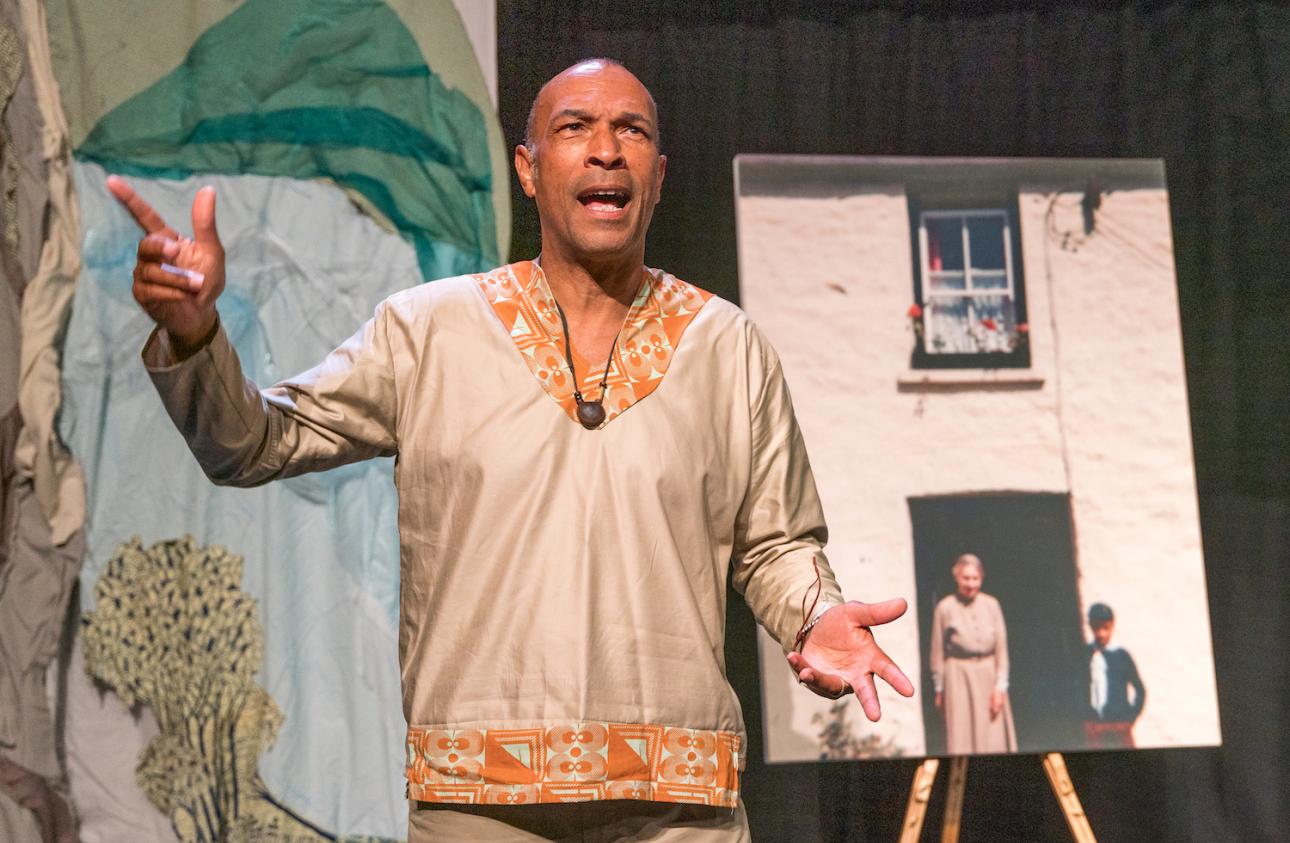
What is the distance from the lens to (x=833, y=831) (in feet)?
10.2

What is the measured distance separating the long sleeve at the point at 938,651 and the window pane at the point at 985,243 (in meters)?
0.85

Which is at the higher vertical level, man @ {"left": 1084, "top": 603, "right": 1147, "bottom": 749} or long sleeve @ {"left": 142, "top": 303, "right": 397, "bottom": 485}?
long sleeve @ {"left": 142, "top": 303, "right": 397, "bottom": 485}

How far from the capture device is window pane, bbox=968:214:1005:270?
10.5 feet

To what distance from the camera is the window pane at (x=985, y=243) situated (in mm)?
3209

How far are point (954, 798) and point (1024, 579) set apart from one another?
21.5 inches

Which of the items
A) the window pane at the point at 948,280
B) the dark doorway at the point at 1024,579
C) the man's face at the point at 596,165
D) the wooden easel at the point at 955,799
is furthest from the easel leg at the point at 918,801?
the man's face at the point at 596,165

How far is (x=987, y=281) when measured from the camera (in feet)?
10.5

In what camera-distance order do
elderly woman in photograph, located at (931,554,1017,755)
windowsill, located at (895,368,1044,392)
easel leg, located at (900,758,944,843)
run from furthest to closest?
1. windowsill, located at (895,368,1044,392)
2. elderly woman in photograph, located at (931,554,1017,755)
3. easel leg, located at (900,758,944,843)

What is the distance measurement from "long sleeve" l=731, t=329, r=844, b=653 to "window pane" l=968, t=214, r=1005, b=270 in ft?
5.23

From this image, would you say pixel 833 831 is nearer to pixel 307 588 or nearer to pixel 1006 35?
pixel 307 588

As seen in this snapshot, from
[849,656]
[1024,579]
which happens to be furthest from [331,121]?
[849,656]

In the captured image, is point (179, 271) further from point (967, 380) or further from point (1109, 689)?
point (1109, 689)

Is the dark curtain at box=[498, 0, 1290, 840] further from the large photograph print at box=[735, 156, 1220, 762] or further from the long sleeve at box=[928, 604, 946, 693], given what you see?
the long sleeve at box=[928, 604, 946, 693]

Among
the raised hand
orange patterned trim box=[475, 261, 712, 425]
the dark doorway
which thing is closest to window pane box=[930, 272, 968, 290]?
the dark doorway
